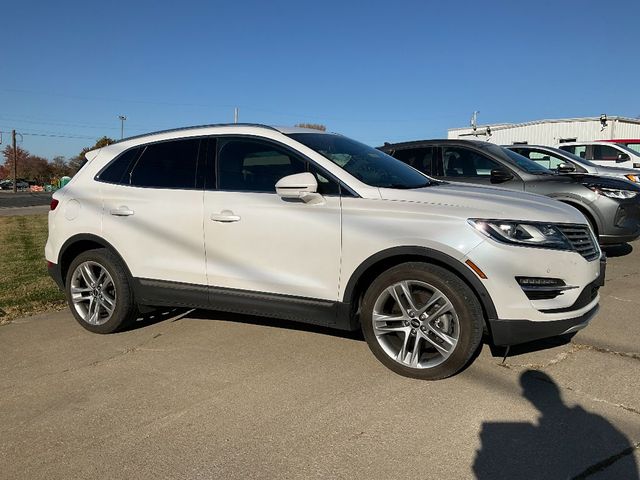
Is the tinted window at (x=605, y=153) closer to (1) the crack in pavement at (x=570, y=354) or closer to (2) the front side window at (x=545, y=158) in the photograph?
(2) the front side window at (x=545, y=158)

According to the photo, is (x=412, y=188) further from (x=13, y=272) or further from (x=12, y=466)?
(x=13, y=272)

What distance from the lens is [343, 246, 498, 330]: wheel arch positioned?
11.3 ft

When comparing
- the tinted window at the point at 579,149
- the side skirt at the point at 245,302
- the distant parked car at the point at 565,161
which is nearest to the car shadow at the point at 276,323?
the side skirt at the point at 245,302

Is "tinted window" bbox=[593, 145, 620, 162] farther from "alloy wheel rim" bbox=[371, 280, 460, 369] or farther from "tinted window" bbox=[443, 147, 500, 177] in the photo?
"alloy wheel rim" bbox=[371, 280, 460, 369]

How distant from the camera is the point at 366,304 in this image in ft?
12.5

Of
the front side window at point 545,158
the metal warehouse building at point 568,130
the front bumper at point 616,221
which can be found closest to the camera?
the front bumper at point 616,221

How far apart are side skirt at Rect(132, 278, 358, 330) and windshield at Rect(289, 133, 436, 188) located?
98 centimetres

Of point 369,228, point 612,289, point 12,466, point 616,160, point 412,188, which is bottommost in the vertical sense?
point 12,466

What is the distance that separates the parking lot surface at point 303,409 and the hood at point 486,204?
110cm

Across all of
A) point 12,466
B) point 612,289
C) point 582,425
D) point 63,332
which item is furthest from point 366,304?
point 612,289

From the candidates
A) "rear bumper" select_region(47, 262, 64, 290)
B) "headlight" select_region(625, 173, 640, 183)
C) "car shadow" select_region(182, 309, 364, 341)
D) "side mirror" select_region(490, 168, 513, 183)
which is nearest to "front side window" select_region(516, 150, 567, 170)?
"headlight" select_region(625, 173, 640, 183)

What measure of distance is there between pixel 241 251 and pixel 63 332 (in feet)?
6.80

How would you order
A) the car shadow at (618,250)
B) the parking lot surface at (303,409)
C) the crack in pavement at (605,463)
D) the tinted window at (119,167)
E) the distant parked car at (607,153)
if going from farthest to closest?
1. the distant parked car at (607,153)
2. the car shadow at (618,250)
3. the tinted window at (119,167)
4. the parking lot surface at (303,409)
5. the crack in pavement at (605,463)

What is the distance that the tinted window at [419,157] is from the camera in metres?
8.06
